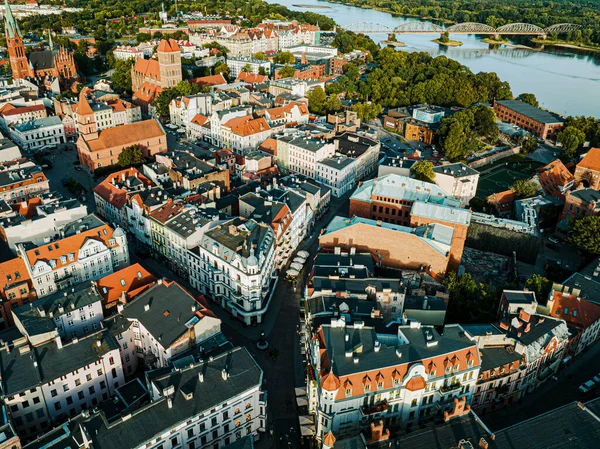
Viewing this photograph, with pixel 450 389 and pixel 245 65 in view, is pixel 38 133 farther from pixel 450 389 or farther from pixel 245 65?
pixel 450 389

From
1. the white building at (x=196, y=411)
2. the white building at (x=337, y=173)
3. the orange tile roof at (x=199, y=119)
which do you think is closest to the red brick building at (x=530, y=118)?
the white building at (x=337, y=173)

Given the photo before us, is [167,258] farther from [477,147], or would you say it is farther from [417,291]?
[477,147]

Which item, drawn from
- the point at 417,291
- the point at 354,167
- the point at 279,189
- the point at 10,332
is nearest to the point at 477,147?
the point at 354,167

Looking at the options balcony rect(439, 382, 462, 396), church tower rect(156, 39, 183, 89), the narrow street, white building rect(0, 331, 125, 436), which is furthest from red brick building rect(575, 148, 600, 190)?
church tower rect(156, 39, 183, 89)

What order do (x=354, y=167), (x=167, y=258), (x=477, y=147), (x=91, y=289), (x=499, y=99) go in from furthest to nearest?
(x=499, y=99), (x=477, y=147), (x=354, y=167), (x=167, y=258), (x=91, y=289)

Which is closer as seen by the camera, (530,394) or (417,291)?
(530,394)

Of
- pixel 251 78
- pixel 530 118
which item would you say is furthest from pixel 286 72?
pixel 530 118

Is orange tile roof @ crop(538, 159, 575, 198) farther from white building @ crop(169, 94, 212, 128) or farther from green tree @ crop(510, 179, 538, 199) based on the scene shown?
white building @ crop(169, 94, 212, 128)
